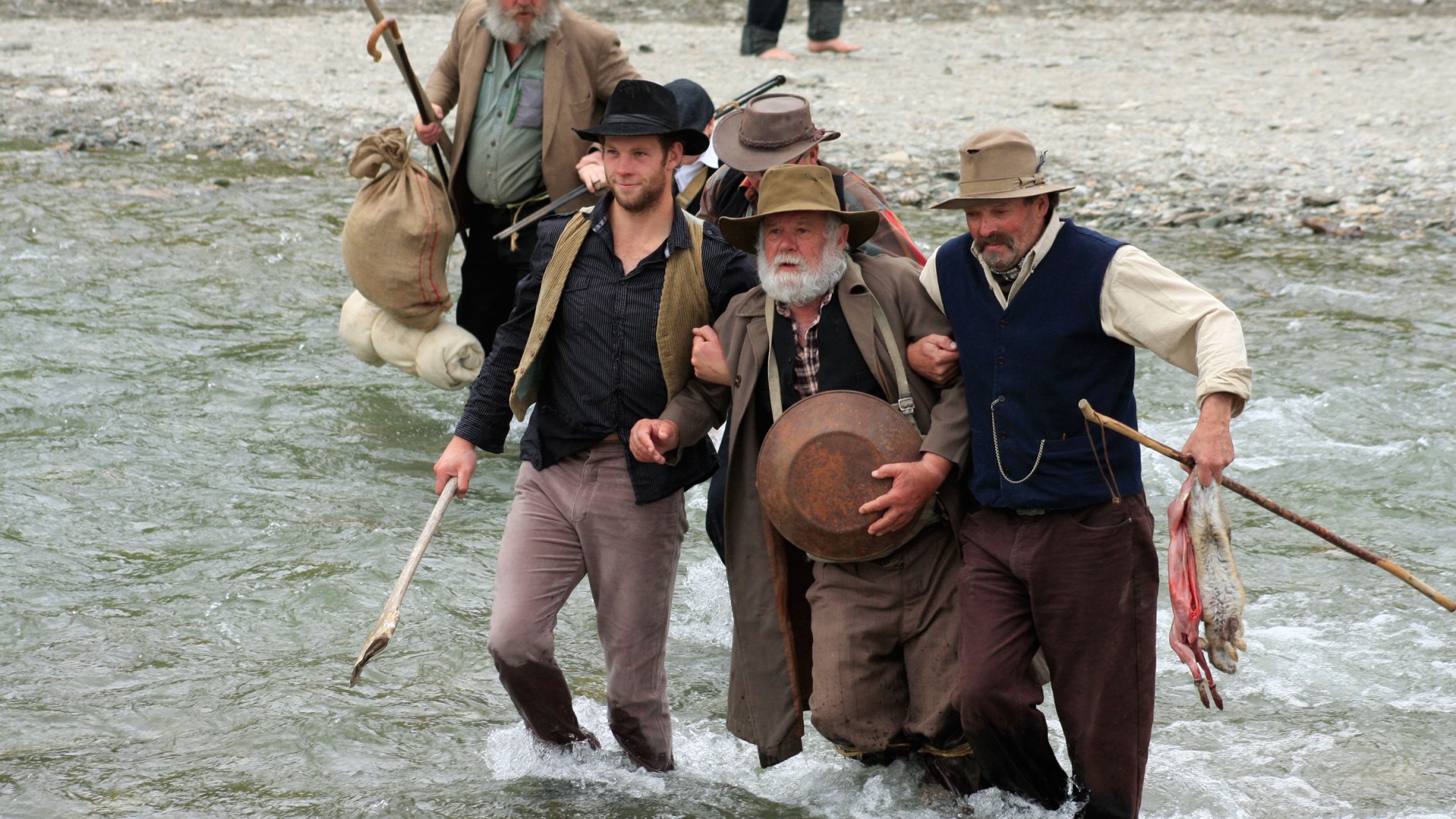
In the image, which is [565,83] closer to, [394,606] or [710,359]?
[710,359]

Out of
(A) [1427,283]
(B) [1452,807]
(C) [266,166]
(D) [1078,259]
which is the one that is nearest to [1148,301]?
(D) [1078,259]

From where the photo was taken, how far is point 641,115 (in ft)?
14.8

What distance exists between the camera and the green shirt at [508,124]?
6668mm

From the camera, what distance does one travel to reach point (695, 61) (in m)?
17.0

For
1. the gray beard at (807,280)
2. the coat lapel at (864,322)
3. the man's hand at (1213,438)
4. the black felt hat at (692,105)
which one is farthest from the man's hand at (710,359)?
the black felt hat at (692,105)

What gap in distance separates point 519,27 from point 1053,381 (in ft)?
11.1

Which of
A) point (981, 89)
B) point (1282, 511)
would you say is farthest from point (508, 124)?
point (981, 89)

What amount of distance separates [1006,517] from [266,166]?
11.7 m

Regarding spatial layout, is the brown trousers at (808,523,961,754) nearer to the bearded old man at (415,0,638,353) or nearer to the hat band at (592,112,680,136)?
the hat band at (592,112,680,136)

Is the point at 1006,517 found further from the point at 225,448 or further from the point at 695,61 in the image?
the point at 695,61

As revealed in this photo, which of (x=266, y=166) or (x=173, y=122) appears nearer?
(x=266, y=166)

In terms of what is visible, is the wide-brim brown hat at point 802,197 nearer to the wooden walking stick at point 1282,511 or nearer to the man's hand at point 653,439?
the man's hand at point 653,439

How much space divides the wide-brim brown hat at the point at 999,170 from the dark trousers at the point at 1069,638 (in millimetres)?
846

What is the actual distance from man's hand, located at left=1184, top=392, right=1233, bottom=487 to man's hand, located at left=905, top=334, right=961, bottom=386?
0.72 m
